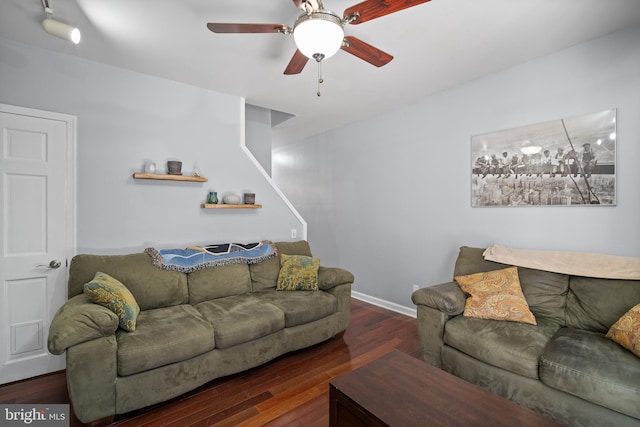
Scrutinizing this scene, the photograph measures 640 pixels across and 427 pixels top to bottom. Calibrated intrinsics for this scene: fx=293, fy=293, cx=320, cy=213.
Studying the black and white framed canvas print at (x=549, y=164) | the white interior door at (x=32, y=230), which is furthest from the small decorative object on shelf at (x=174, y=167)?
the black and white framed canvas print at (x=549, y=164)

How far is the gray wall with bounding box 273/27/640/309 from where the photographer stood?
2289mm

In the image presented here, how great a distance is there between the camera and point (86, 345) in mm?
1741

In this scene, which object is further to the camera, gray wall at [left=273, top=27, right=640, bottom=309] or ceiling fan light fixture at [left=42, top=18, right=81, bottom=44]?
gray wall at [left=273, top=27, right=640, bottom=309]

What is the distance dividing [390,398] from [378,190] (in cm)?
301

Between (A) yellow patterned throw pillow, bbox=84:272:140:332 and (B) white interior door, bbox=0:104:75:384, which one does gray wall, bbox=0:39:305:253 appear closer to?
(B) white interior door, bbox=0:104:75:384

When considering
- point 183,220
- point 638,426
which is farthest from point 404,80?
point 638,426

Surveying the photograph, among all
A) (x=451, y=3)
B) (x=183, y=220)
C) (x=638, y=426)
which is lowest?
(x=638, y=426)

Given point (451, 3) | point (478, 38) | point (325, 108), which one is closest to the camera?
point (451, 3)

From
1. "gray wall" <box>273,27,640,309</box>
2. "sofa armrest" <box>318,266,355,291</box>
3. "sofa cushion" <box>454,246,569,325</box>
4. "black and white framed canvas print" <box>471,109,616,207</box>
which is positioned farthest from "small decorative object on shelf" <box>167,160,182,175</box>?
"sofa cushion" <box>454,246,569,325</box>

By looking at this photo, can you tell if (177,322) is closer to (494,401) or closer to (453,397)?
(453,397)

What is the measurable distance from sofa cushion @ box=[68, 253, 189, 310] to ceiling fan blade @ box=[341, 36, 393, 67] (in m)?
2.35

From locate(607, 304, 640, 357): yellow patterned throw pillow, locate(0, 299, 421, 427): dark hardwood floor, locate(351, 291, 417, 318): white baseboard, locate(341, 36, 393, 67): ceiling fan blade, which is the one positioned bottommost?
locate(0, 299, 421, 427): dark hardwood floor

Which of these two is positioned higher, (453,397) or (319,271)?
(319,271)

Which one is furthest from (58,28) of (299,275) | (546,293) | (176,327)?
(546,293)
